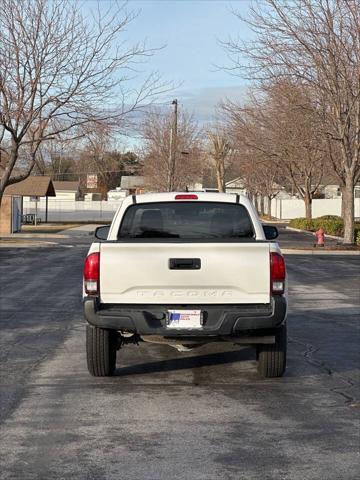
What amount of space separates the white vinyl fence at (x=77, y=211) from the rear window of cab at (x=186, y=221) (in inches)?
2356

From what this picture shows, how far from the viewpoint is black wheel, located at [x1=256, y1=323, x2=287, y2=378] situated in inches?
305

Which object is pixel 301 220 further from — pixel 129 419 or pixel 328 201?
pixel 129 419

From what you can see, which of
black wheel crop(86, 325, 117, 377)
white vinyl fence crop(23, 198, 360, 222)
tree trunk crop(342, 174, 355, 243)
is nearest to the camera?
black wheel crop(86, 325, 117, 377)

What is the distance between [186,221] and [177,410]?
2.53 m

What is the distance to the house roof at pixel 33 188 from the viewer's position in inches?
2087

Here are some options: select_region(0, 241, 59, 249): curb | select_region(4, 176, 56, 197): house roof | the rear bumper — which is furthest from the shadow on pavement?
select_region(4, 176, 56, 197): house roof

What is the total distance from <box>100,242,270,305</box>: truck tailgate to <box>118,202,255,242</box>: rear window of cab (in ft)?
3.49

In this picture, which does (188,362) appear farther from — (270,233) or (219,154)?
(219,154)

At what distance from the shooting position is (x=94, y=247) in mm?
7398

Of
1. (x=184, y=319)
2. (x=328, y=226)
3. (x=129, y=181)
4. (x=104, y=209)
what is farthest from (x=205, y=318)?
(x=129, y=181)

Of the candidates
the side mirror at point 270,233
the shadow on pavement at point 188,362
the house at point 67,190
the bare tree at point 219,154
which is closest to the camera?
the shadow on pavement at point 188,362

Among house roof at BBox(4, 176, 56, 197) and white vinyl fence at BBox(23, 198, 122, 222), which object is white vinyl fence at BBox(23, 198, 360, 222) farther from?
house roof at BBox(4, 176, 56, 197)

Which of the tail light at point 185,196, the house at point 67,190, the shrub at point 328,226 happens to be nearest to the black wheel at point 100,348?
the tail light at point 185,196

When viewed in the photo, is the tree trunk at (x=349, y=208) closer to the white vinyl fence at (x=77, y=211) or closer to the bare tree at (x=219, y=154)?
the white vinyl fence at (x=77, y=211)
